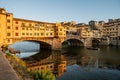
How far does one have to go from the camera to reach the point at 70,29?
10394 centimetres

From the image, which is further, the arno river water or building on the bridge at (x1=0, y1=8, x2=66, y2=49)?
building on the bridge at (x1=0, y1=8, x2=66, y2=49)

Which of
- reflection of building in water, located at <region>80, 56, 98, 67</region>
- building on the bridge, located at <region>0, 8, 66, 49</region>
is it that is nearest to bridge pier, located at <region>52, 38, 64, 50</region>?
building on the bridge, located at <region>0, 8, 66, 49</region>

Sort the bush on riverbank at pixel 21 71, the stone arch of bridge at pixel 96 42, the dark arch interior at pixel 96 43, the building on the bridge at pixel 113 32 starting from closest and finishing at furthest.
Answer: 1. the bush on riverbank at pixel 21 71
2. the building on the bridge at pixel 113 32
3. the stone arch of bridge at pixel 96 42
4. the dark arch interior at pixel 96 43

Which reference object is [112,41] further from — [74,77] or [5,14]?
[74,77]

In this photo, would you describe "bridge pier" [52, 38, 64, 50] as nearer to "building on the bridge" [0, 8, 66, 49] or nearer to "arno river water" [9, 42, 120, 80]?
"building on the bridge" [0, 8, 66, 49]

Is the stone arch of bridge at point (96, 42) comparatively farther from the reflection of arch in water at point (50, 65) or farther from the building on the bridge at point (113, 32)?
the reflection of arch in water at point (50, 65)

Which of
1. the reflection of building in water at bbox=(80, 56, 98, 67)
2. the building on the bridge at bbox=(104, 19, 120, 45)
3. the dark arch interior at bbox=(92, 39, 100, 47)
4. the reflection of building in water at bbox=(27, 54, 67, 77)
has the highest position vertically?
the building on the bridge at bbox=(104, 19, 120, 45)

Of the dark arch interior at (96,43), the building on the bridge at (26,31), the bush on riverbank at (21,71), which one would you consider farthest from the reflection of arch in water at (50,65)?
the dark arch interior at (96,43)

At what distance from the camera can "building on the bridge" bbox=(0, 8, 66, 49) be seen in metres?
58.8

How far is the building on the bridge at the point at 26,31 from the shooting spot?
193 ft

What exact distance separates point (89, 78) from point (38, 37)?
4545 centimetres

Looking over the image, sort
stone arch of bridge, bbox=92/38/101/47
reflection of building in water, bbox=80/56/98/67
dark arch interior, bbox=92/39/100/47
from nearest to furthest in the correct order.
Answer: reflection of building in water, bbox=80/56/98/67 → stone arch of bridge, bbox=92/38/101/47 → dark arch interior, bbox=92/39/100/47

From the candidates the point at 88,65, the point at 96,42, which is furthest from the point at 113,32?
the point at 88,65

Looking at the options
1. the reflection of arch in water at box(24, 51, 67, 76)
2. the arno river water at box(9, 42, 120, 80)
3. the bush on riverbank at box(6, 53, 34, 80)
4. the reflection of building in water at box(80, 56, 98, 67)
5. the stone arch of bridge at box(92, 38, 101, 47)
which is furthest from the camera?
the stone arch of bridge at box(92, 38, 101, 47)
